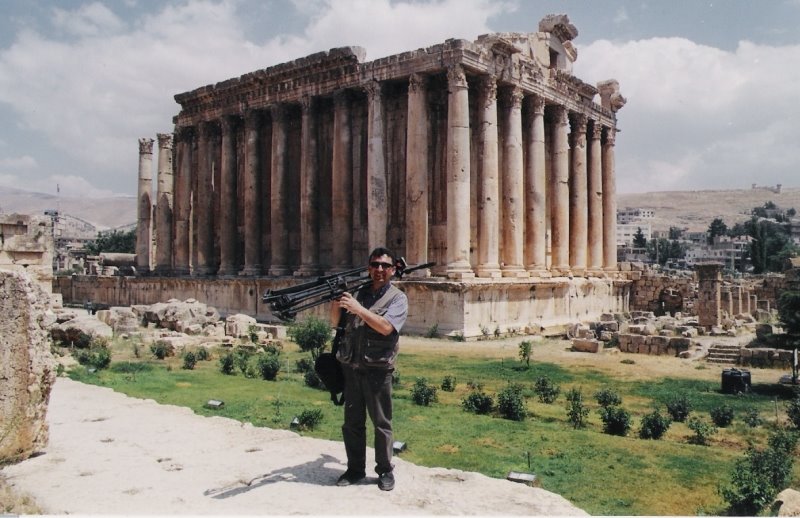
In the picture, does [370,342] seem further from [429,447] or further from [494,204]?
Answer: [494,204]

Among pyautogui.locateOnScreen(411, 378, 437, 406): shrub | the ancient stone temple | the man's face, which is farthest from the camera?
the ancient stone temple

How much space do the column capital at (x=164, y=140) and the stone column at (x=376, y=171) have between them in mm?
17918

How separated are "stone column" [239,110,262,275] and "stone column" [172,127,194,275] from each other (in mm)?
6341

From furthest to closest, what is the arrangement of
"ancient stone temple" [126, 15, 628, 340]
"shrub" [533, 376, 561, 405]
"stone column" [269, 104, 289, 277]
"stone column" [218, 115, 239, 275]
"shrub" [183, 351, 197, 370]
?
"stone column" [218, 115, 239, 275]
"stone column" [269, 104, 289, 277]
"ancient stone temple" [126, 15, 628, 340]
"shrub" [183, 351, 197, 370]
"shrub" [533, 376, 561, 405]

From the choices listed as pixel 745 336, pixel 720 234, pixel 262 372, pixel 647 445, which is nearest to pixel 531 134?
pixel 745 336

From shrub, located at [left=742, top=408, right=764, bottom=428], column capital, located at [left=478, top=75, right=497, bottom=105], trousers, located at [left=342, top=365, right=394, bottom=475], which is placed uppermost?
column capital, located at [left=478, top=75, right=497, bottom=105]

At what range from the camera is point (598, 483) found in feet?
24.1

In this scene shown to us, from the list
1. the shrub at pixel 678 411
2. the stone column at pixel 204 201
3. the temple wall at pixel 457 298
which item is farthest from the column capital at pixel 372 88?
the shrub at pixel 678 411

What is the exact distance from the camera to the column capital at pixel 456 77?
2416 cm

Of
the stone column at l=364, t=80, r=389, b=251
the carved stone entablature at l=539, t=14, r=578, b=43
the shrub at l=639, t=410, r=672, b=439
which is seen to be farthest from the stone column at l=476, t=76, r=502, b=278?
the shrub at l=639, t=410, r=672, b=439

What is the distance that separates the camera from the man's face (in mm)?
6027

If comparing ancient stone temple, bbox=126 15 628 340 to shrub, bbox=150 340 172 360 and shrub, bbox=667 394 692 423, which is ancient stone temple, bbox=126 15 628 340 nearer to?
shrub, bbox=150 340 172 360

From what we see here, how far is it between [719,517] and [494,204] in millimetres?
19390

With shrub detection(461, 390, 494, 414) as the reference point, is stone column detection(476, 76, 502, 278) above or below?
above
